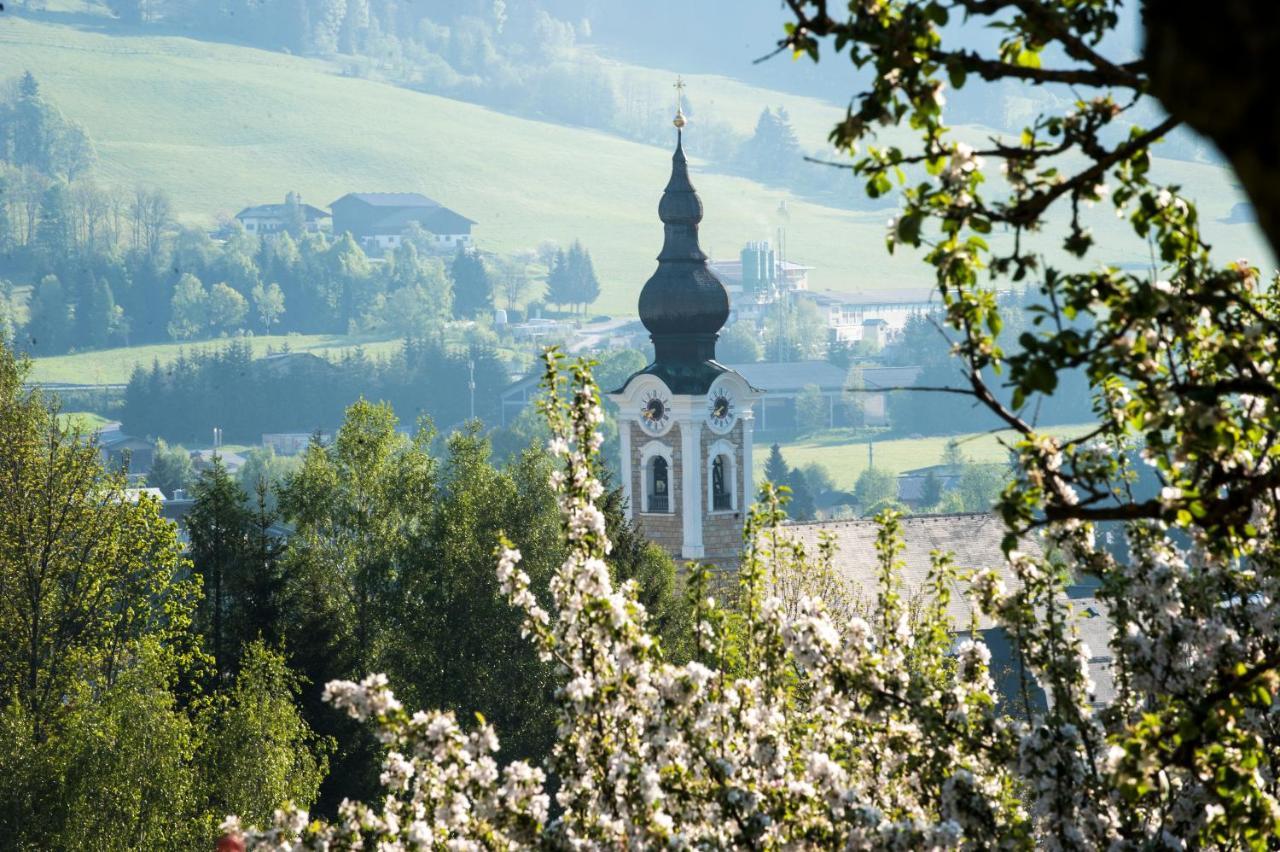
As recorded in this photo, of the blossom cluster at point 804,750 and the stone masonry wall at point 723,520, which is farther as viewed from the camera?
the stone masonry wall at point 723,520

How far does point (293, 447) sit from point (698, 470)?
125m

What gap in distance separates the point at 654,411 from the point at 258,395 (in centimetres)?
13058

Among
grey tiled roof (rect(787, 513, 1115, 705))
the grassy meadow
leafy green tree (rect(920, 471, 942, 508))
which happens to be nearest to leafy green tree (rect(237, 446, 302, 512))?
the grassy meadow

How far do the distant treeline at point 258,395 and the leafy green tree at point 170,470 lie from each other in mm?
5412

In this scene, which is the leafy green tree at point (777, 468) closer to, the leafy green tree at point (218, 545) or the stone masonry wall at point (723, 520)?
the stone masonry wall at point (723, 520)

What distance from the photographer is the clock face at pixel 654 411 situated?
55.9 metres

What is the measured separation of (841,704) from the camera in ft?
30.4

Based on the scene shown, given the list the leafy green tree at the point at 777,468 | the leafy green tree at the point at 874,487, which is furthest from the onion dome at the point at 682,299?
the leafy green tree at the point at 874,487

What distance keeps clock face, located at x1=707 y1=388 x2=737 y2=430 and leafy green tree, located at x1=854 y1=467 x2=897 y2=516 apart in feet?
306

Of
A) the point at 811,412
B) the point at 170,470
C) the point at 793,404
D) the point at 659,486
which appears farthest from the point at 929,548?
the point at 793,404

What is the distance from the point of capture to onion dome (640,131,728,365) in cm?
5631

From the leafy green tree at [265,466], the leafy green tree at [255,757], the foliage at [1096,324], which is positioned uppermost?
the leafy green tree at [265,466]

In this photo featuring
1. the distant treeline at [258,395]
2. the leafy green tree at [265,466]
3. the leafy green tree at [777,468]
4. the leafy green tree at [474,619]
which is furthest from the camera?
the distant treeline at [258,395]

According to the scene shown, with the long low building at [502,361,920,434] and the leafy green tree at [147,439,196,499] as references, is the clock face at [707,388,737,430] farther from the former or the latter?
the long low building at [502,361,920,434]
